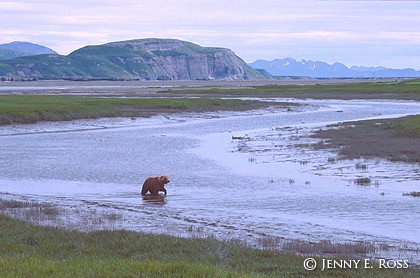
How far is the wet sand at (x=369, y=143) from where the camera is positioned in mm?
33375

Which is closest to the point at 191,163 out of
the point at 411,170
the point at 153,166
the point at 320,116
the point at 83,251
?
the point at 153,166

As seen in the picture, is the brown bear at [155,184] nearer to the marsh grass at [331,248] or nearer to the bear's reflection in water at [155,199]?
the bear's reflection in water at [155,199]

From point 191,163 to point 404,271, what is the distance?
20.7 meters

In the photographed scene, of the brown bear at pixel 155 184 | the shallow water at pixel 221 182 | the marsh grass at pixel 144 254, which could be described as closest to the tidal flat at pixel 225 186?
the shallow water at pixel 221 182

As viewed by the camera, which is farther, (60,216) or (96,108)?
(96,108)

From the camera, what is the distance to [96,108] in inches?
2584

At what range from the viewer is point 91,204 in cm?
2147

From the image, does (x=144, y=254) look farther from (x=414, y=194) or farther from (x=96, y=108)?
(x=96, y=108)

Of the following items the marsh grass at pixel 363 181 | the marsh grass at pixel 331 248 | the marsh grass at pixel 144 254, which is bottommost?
the marsh grass at pixel 363 181

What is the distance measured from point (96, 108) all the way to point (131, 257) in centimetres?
5326

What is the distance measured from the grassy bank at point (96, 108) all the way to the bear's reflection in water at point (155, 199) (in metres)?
34.2

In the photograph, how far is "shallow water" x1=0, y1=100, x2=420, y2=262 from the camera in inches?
719

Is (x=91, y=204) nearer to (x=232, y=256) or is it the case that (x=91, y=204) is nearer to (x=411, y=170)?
(x=232, y=256)

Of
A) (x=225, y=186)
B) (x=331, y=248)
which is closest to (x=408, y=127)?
(x=225, y=186)
